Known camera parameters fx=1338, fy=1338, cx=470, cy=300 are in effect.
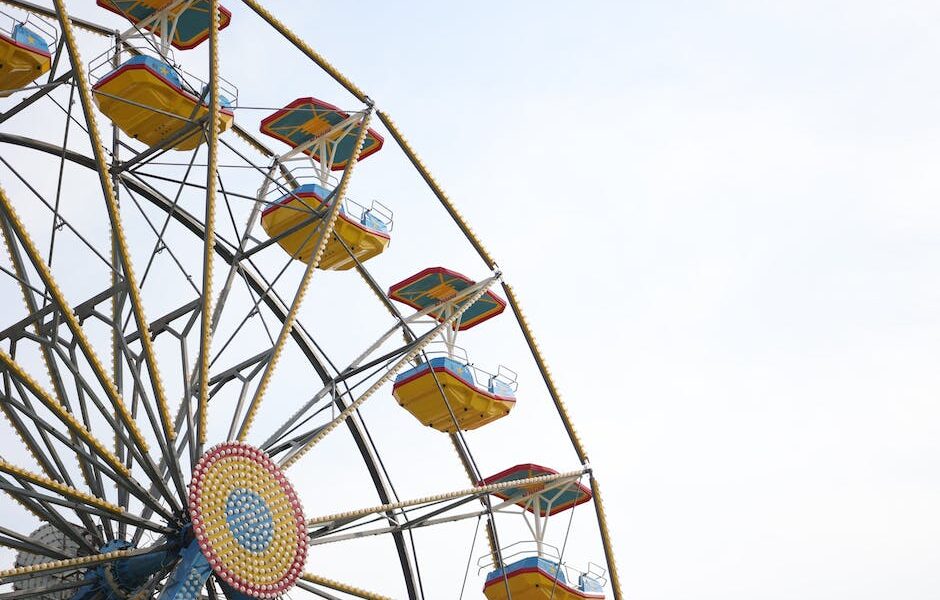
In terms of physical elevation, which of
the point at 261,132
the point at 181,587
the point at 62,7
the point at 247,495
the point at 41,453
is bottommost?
the point at 181,587

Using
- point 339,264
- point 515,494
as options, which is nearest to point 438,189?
point 339,264

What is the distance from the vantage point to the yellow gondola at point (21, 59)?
17516 mm

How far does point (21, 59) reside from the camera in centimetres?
1766

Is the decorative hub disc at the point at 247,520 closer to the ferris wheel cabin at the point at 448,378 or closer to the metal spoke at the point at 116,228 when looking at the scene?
the metal spoke at the point at 116,228

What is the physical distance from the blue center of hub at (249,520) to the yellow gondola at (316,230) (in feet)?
16.6

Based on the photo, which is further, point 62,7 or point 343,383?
point 343,383

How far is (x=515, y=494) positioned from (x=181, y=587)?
779 cm

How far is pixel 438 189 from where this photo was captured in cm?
1989

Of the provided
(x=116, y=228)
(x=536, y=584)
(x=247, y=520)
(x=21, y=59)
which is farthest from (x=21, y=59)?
(x=536, y=584)

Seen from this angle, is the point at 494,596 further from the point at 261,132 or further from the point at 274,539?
the point at 261,132

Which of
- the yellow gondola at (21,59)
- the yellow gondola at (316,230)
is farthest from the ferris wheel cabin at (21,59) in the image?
the yellow gondola at (316,230)

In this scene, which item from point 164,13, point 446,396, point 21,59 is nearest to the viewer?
point 21,59

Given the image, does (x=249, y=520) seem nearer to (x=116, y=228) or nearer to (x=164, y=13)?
(x=116, y=228)

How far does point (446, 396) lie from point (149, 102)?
6424 millimetres
